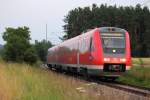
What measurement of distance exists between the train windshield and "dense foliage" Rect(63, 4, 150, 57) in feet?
258

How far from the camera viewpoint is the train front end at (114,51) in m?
26.5

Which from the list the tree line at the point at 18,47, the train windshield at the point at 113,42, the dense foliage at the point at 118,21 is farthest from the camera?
the dense foliage at the point at 118,21

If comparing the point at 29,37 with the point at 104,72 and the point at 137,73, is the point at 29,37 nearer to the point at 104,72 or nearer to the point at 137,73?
the point at 137,73

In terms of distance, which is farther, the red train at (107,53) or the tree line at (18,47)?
the tree line at (18,47)

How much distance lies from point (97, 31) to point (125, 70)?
2.49m

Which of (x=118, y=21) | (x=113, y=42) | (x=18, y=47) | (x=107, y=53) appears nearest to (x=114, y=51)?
(x=107, y=53)

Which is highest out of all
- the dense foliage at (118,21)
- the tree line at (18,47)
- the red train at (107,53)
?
the dense foliage at (118,21)

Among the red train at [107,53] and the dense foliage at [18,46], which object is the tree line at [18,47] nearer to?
the dense foliage at [18,46]

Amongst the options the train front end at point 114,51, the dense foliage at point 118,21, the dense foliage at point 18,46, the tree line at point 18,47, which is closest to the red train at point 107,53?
the train front end at point 114,51

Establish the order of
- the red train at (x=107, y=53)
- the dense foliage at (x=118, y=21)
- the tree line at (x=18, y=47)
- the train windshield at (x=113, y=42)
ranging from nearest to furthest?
the red train at (x=107, y=53) → the train windshield at (x=113, y=42) → the tree line at (x=18, y=47) → the dense foliage at (x=118, y=21)

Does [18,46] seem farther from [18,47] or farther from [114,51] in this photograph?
[114,51]

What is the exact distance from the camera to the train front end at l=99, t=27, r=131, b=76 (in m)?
26.5

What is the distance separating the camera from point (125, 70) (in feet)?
88.4

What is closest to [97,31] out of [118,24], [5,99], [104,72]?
[104,72]
